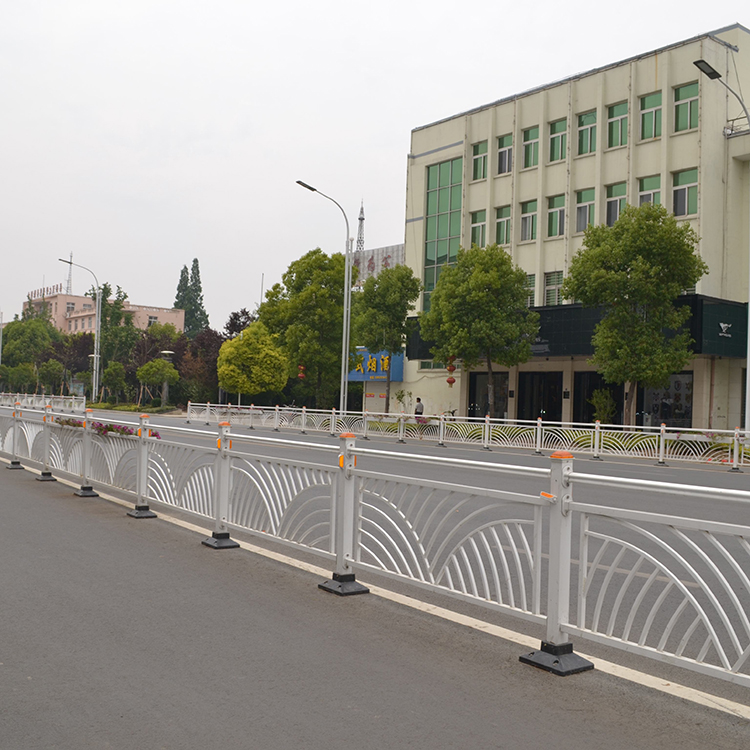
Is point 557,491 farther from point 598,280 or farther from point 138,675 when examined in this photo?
point 598,280

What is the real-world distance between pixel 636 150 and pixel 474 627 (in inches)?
1212

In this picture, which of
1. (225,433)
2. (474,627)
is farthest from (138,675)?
(225,433)

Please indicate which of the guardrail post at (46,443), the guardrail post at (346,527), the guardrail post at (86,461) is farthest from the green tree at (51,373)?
the guardrail post at (346,527)

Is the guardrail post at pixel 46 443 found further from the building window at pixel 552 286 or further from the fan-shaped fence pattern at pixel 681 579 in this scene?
the building window at pixel 552 286

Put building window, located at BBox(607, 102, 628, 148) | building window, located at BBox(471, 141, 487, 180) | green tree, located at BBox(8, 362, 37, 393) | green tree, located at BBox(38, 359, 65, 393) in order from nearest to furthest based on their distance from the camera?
building window, located at BBox(607, 102, 628, 148) < building window, located at BBox(471, 141, 487, 180) < green tree, located at BBox(38, 359, 65, 393) < green tree, located at BBox(8, 362, 37, 393)

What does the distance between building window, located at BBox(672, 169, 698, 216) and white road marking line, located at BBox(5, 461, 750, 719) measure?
2744cm

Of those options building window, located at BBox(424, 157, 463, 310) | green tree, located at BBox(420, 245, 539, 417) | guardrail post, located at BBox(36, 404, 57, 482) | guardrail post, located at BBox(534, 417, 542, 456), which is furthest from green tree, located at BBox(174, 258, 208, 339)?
guardrail post, located at BBox(36, 404, 57, 482)

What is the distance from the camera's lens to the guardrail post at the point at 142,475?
955 cm

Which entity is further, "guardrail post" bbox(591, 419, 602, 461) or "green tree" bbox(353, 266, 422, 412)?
"green tree" bbox(353, 266, 422, 412)

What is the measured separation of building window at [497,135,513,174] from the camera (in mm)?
37406

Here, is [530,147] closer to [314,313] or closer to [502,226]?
[502,226]

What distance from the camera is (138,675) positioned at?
4.18 metres

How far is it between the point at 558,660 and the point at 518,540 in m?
0.76

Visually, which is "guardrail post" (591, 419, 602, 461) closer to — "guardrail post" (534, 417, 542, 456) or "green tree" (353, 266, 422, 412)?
"guardrail post" (534, 417, 542, 456)
